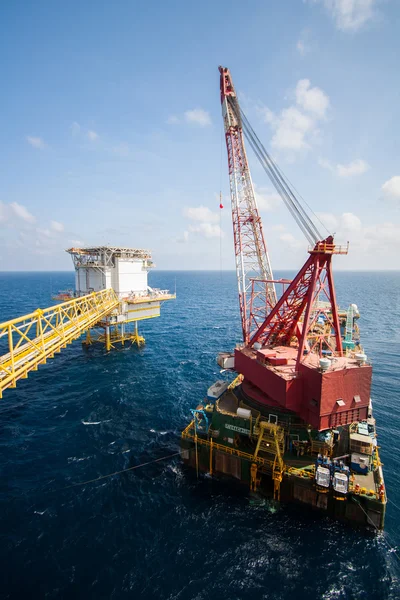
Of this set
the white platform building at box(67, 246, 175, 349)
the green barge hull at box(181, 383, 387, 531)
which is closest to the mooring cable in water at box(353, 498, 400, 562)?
the green barge hull at box(181, 383, 387, 531)

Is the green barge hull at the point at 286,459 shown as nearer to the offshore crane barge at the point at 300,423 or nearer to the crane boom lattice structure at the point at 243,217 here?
the offshore crane barge at the point at 300,423

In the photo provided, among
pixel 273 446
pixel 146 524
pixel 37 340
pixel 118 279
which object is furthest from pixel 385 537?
pixel 118 279

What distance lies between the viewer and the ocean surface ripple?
21.0 m

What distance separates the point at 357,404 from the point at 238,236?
3148 centimetres

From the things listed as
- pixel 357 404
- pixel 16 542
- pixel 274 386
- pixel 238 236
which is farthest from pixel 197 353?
pixel 16 542

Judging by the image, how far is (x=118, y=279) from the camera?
2613 inches

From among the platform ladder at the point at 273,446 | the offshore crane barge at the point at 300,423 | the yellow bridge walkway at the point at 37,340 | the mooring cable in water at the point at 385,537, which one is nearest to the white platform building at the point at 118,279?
the yellow bridge walkway at the point at 37,340

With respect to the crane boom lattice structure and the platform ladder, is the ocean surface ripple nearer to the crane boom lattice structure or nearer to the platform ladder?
the platform ladder

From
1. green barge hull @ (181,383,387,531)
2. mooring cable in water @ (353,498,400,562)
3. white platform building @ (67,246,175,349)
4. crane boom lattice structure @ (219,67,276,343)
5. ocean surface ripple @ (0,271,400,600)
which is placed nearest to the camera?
ocean surface ripple @ (0,271,400,600)

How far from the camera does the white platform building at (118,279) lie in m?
65.1

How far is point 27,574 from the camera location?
20953 mm

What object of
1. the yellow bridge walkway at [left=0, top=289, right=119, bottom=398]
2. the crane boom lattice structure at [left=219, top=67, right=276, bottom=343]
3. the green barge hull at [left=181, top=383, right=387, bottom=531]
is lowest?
the green barge hull at [left=181, top=383, right=387, bottom=531]

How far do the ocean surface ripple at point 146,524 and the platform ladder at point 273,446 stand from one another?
293 centimetres

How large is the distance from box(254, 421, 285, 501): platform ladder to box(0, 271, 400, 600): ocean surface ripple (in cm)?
293
